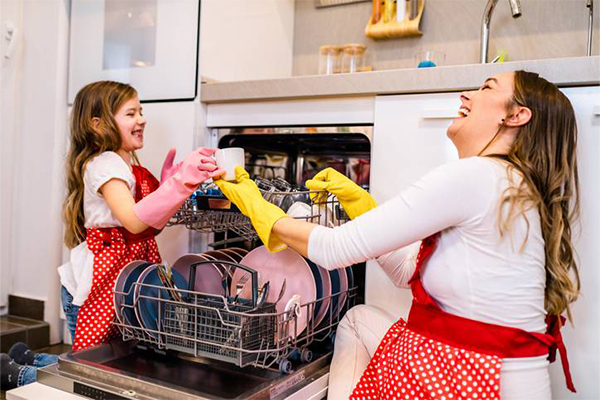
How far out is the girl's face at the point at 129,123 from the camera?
5.00 ft

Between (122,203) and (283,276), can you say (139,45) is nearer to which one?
(122,203)

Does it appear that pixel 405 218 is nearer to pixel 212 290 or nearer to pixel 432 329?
pixel 432 329

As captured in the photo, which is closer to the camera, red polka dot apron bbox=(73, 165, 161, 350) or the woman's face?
the woman's face

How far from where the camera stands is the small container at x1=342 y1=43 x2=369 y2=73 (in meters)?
2.00

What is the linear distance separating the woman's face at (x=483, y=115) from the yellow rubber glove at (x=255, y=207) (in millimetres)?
387

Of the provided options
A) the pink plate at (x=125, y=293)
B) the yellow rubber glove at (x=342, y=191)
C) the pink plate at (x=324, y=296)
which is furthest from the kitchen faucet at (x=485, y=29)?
the pink plate at (x=125, y=293)

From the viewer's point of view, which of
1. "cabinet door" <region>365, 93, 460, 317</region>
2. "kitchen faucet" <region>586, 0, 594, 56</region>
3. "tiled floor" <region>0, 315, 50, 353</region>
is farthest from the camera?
"tiled floor" <region>0, 315, 50, 353</region>

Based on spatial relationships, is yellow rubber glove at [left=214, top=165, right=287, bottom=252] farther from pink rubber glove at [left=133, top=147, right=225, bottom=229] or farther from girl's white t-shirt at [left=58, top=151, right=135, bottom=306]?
girl's white t-shirt at [left=58, top=151, right=135, bottom=306]

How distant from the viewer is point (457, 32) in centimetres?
191

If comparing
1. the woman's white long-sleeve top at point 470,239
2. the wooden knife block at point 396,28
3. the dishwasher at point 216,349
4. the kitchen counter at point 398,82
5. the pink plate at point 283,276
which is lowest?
the dishwasher at point 216,349

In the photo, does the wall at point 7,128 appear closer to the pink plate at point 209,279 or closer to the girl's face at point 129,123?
the girl's face at point 129,123

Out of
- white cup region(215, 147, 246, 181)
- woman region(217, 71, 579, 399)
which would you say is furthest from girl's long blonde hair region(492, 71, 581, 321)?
white cup region(215, 147, 246, 181)

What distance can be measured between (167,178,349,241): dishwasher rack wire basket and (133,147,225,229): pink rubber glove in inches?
1.8

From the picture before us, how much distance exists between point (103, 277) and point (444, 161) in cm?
90
